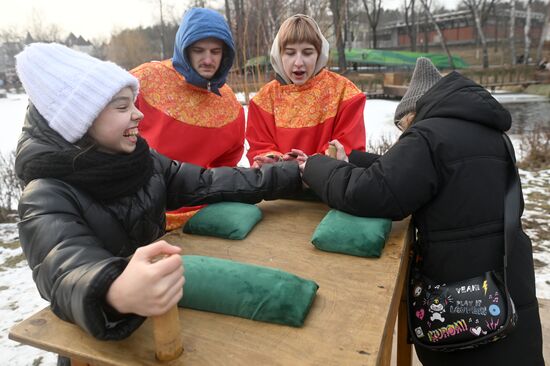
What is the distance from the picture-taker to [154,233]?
1464 millimetres

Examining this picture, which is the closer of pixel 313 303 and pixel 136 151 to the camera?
pixel 313 303

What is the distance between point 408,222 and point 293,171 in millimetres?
564

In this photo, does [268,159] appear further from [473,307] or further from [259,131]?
[473,307]

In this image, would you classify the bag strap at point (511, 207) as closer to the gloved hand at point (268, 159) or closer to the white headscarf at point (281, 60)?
the gloved hand at point (268, 159)

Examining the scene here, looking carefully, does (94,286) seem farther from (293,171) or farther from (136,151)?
(293,171)

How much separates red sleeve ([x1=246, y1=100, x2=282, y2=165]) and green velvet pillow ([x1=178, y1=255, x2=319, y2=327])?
4.58 ft

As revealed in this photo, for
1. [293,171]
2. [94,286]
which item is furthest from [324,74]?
[94,286]

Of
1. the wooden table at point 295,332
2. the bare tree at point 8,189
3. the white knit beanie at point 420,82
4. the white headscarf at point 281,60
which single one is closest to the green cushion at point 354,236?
the wooden table at point 295,332

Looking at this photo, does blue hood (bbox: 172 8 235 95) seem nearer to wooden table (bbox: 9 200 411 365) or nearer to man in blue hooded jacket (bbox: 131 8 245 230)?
man in blue hooded jacket (bbox: 131 8 245 230)

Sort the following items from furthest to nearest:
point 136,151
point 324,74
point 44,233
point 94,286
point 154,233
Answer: point 324,74 < point 154,233 < point 136,151 < point 44,233 < point 94,286

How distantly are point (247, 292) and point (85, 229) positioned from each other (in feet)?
1.51

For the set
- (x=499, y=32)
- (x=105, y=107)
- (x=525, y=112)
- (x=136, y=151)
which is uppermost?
(x=499, y=32)

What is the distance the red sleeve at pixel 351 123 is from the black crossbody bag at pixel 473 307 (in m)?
1.00

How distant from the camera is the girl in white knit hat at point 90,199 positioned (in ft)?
2.86
